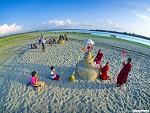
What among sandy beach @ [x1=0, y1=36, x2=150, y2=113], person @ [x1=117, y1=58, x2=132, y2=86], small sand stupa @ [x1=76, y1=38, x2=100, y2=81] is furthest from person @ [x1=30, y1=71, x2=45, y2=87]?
person @ [x1=117, y1=58, x2=132, y2=86]

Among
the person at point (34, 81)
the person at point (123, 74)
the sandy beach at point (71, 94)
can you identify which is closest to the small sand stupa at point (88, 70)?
the sandy beach at point (71, 94)

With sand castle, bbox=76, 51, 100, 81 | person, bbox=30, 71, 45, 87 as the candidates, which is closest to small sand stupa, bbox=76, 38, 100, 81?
sand castle, bbox=76, 51, 100, 81

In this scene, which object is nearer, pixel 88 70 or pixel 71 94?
pixel 71 94

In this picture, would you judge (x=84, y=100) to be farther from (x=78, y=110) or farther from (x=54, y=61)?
(x=54, y=61)

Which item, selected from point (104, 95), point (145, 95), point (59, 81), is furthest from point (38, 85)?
point (145, 95)

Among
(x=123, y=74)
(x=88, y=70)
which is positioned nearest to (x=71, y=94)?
(x=88, y=70)

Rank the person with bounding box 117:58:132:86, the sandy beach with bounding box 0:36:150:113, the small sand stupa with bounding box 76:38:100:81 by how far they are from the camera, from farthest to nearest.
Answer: the small sand stupa with bounding box 76:38:100:81 < the person with bounding box 117:58:132:86 < the sandy beach with bounding box 0:36:150:113

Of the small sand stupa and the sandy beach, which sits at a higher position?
the small sand stupa

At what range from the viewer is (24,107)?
7.85 metres

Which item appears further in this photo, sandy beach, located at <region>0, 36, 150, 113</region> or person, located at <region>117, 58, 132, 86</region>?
person, located at <region>117, 58, 132, 86</region>

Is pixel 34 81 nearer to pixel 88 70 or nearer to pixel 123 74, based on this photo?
pixel 88 70

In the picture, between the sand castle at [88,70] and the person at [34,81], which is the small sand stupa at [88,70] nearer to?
the sand castle at [88,70]

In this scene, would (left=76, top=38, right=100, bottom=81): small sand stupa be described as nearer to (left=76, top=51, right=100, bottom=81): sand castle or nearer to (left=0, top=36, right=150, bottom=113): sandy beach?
(left=76, top=51, right=100, bottom=81): sand castle

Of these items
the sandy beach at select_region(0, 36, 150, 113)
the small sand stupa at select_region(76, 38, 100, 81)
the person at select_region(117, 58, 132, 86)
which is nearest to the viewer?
the sandy beach at select_region(0, 36, 150, 113)
